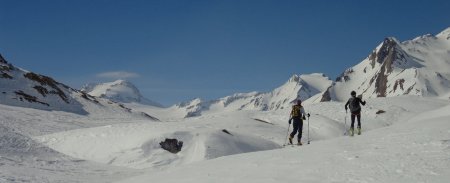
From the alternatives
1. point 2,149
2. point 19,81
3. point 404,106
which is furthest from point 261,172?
point 19,81

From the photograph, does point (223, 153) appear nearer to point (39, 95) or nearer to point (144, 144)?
point (144, 144)

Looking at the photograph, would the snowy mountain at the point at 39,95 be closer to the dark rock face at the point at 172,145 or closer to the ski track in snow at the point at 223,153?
the ski track in snow at the point at 223,153

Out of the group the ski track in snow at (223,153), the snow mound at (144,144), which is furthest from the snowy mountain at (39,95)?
the snow mound at (144,144)

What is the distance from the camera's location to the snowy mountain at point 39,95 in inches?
2694

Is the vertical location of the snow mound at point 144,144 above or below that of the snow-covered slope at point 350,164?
above

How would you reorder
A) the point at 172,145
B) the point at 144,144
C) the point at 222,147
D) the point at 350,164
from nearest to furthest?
the point at 350,164
the point at 144,144
the point at 222,147
the point at 172,145

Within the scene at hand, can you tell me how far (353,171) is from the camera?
14.2 metres

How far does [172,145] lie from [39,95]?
144ft

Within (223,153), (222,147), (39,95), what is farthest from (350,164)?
(39,95)

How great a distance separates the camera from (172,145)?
35594mm

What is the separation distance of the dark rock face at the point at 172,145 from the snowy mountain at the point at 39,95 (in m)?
36.3

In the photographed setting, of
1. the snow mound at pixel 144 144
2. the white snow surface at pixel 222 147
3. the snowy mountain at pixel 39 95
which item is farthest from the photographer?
the snowy mountain at pixel 39 95

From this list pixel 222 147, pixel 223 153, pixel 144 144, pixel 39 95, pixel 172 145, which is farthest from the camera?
pixel 39 95

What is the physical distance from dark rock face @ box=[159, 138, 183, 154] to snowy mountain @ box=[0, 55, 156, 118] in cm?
3628
